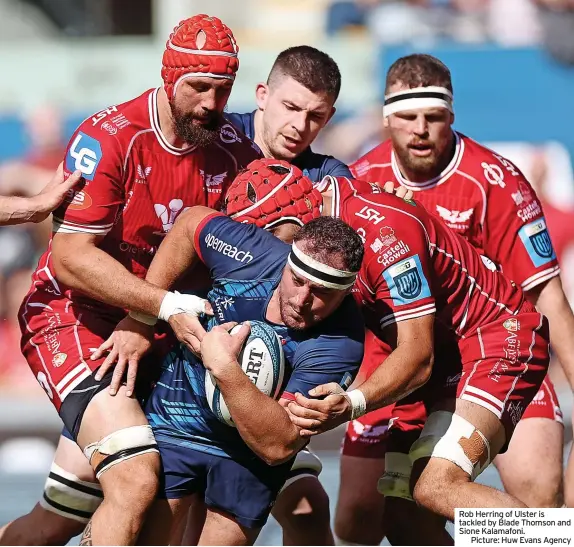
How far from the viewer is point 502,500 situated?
4.87 meters

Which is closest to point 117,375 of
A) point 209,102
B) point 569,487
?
point 209,102

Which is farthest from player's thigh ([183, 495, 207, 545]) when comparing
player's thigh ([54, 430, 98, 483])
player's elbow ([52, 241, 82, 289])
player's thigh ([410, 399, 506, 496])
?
player's elbow ([52, 241, 82, 289])

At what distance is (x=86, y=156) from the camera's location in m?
5.05

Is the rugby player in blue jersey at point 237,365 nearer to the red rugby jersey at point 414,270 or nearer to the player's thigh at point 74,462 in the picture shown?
the red rugby jersey at point 414,270

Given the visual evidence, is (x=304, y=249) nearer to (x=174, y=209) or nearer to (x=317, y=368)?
(x=317, y=368)

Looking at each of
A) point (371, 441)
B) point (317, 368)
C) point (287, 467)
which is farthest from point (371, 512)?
point (317, 368)

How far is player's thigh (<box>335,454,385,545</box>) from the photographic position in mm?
6223

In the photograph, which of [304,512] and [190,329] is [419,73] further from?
[304,512]

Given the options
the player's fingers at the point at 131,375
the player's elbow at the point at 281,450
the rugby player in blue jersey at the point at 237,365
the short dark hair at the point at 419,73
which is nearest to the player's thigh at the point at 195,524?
the rugby player in blue jersey at the point at 237,365

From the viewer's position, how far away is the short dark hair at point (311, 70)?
554 cm

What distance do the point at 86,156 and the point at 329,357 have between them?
145cm

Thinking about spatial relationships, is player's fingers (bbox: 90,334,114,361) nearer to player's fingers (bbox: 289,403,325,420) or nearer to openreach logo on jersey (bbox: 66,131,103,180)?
openreach logo on jersey (bbox: 66,131,103,180)

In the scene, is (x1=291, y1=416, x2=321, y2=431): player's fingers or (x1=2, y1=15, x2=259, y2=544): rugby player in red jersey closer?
(x1=291, y1=416, x2=321, y2=431): player's fingers

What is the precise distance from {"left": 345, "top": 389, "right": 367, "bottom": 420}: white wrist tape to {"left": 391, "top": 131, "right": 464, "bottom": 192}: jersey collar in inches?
68.6
